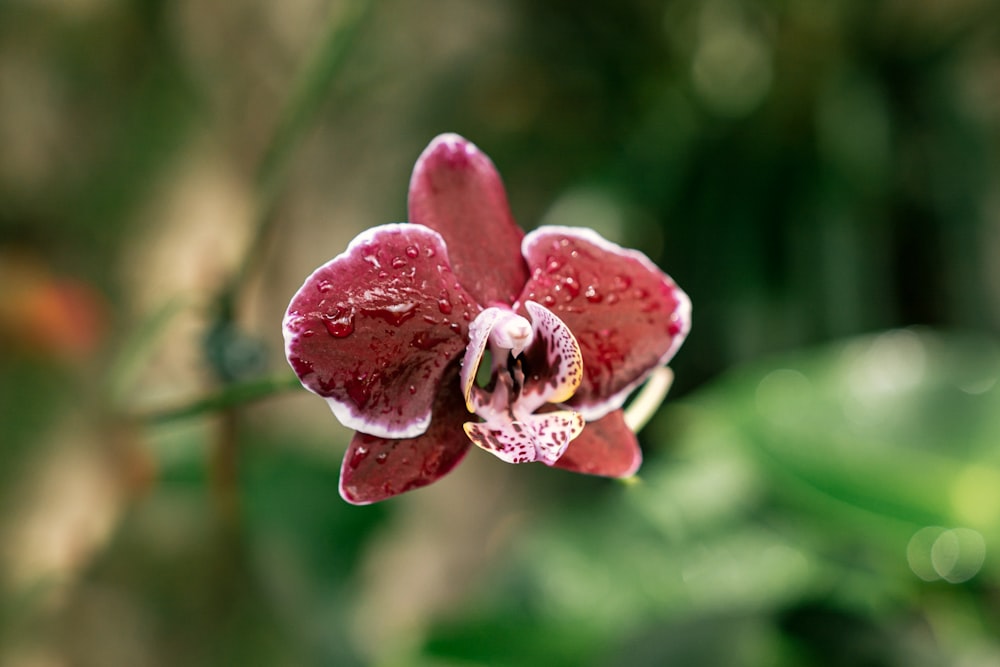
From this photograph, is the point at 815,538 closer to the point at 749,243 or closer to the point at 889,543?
the point at 889,543

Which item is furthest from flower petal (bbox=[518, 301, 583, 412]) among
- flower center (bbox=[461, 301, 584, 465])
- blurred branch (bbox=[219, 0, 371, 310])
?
blurred branch (bbox=[219, 0, 371, 310])

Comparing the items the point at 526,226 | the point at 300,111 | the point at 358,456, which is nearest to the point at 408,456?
the point at 358,456

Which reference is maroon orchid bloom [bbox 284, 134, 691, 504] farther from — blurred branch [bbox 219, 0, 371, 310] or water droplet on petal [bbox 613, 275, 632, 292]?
blurred branch [bbox 219, 0, 371, 310]

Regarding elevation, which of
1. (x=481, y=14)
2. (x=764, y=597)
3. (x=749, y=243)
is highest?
(x=481, y=14)

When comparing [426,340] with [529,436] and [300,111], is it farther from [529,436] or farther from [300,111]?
[300,111]

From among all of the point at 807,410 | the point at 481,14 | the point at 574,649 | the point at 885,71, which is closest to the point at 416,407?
the point at 574,649

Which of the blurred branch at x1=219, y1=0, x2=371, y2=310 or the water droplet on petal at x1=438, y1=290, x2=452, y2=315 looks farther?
the blurred branch at x1=219, y1=0, x2=371, y2=310

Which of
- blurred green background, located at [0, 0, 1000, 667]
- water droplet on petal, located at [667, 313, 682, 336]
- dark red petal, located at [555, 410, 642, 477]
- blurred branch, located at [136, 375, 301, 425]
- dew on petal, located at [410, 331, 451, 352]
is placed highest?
water droplet on petal, located at [667, 313, 682, 336]
